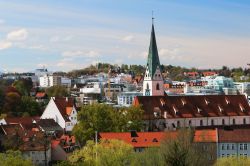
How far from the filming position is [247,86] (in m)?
192

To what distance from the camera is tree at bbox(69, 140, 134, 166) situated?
43781 millimetres

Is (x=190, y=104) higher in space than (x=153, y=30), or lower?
lower

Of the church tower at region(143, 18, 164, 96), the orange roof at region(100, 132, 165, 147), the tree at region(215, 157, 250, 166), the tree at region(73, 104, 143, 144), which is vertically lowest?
the tree at region(215, 157, 250, 166)

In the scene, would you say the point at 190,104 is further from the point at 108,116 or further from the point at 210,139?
the point at 210,139

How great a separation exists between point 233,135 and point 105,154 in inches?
662

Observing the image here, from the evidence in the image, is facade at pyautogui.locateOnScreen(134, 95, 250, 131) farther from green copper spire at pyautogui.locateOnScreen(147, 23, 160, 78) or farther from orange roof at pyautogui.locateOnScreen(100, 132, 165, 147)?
orange roof at pyautogui.locateOnScreen(100, 132, 165, 147)

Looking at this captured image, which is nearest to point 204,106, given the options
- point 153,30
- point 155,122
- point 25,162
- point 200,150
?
point 155,122

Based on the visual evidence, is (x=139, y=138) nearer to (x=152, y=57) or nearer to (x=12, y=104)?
(x=152, y=57)

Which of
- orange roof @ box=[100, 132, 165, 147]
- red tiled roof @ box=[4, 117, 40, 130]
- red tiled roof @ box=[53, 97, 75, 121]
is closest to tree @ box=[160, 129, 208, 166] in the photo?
orange roof @ box=[100, 132, 165, 147]

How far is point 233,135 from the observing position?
57.2 metres

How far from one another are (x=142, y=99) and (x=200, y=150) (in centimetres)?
3185

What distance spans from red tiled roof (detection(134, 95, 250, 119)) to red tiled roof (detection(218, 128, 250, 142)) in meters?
16.7

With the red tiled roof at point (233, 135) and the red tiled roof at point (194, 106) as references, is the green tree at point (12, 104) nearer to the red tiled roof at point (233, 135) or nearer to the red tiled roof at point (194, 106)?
the red tiled roof at point (194, 106)

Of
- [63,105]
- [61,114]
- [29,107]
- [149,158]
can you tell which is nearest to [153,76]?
[63,105]
